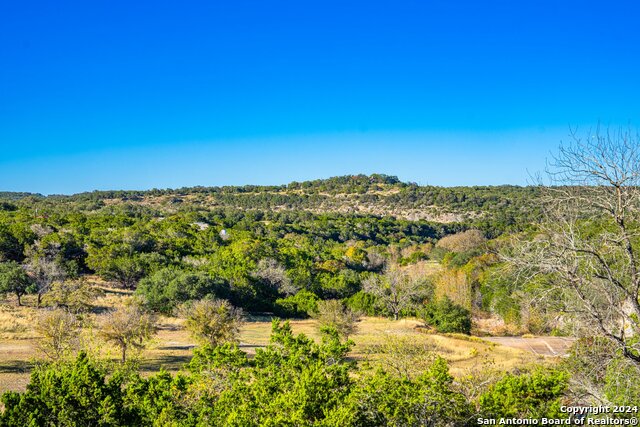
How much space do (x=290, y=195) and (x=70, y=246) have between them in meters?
91.7

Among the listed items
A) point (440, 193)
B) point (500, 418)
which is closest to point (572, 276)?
point (500, 418)

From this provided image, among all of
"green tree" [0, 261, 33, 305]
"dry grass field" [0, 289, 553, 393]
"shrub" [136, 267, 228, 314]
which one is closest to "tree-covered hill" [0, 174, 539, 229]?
"shrub" [136, 267, 228, 314]

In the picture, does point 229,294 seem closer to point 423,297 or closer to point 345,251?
point 423,297

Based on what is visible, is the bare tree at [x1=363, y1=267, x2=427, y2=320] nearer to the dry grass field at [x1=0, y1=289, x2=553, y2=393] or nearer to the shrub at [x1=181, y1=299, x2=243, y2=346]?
the dry grass field at [x1=0, y1=289, x2=553, y2=393]

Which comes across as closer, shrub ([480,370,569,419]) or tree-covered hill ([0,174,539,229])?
shrub ([480,370,569,419])

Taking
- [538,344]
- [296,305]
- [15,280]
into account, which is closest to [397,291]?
[296,305]

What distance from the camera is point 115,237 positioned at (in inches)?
2181

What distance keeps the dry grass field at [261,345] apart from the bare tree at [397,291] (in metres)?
2.90

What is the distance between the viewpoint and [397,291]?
48062 mm

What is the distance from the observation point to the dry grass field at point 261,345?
20.3 m

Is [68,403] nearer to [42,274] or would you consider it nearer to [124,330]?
[124,330]

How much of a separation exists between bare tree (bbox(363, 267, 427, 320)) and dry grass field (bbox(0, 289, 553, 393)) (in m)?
2.90

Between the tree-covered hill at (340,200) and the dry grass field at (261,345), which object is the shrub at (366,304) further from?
the tree-covered hill at (340,200)

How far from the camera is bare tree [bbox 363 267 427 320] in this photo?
46500mm
